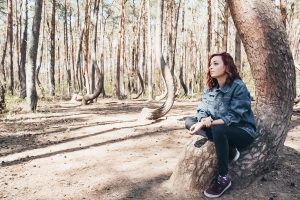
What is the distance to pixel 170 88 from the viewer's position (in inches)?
358

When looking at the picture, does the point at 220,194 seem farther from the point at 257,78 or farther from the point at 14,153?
the point at 14,153

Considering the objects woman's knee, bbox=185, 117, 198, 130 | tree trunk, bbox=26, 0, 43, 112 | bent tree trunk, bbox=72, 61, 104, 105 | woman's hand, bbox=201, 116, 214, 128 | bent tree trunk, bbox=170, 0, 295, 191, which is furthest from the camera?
bent tree trunk, bbox=72, 61, 104, 105

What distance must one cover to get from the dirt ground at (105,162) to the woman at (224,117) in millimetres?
358

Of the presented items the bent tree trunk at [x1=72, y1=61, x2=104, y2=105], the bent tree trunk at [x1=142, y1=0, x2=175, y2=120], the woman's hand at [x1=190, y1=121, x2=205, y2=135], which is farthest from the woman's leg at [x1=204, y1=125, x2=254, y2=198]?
the bent tree trunk at [x1=72, y1=61, x2=104, y2=105]

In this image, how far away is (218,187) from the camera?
3.98 metres

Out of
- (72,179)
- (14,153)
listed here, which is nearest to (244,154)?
(72,179)

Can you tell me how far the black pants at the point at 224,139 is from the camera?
376 centimetres

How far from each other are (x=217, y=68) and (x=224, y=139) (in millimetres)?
772

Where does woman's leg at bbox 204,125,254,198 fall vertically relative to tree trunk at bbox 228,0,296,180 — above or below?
below

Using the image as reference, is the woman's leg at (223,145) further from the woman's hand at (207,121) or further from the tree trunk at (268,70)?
the tree trunk at (268,70)

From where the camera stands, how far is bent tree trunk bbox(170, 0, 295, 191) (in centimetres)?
429

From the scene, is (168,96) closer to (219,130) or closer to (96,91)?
(219,130)

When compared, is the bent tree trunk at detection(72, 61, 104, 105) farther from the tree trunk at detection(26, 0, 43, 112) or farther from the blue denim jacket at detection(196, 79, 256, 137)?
the blue denim jacket at detection(196, 79, 256, 137)

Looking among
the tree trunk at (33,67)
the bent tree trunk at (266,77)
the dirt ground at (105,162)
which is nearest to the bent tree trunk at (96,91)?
the tree trunk at (33,67)
